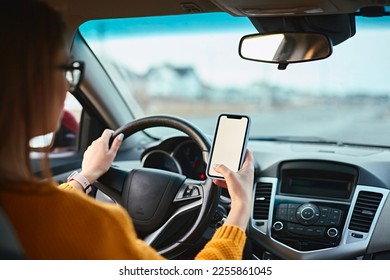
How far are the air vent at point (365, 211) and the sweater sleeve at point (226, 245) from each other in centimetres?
72

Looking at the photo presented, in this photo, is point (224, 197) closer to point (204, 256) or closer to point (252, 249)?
point (252, 249)

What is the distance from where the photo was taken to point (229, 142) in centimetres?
168

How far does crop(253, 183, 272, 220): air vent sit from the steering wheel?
31 centimetres

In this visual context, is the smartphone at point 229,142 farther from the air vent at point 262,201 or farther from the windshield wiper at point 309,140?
the windshield wiper at point 309,140

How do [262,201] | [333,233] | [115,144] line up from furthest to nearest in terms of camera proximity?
[262,201], [333,233], [115,144]

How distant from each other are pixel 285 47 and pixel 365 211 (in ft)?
1.86

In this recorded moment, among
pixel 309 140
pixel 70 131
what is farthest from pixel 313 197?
pixel 70 131

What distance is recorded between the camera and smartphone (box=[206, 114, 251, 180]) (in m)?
1.63

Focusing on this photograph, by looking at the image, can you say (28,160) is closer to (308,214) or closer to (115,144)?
(115,144)

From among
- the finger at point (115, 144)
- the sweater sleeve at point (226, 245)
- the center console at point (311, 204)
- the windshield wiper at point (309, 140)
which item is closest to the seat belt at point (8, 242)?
the sweater sleeve at point (226, 245)

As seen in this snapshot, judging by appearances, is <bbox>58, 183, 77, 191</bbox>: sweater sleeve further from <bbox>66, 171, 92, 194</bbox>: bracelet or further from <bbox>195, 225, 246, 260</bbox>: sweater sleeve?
<bbox>195, 225, 246, 260</bbox>: sweater sleeve
